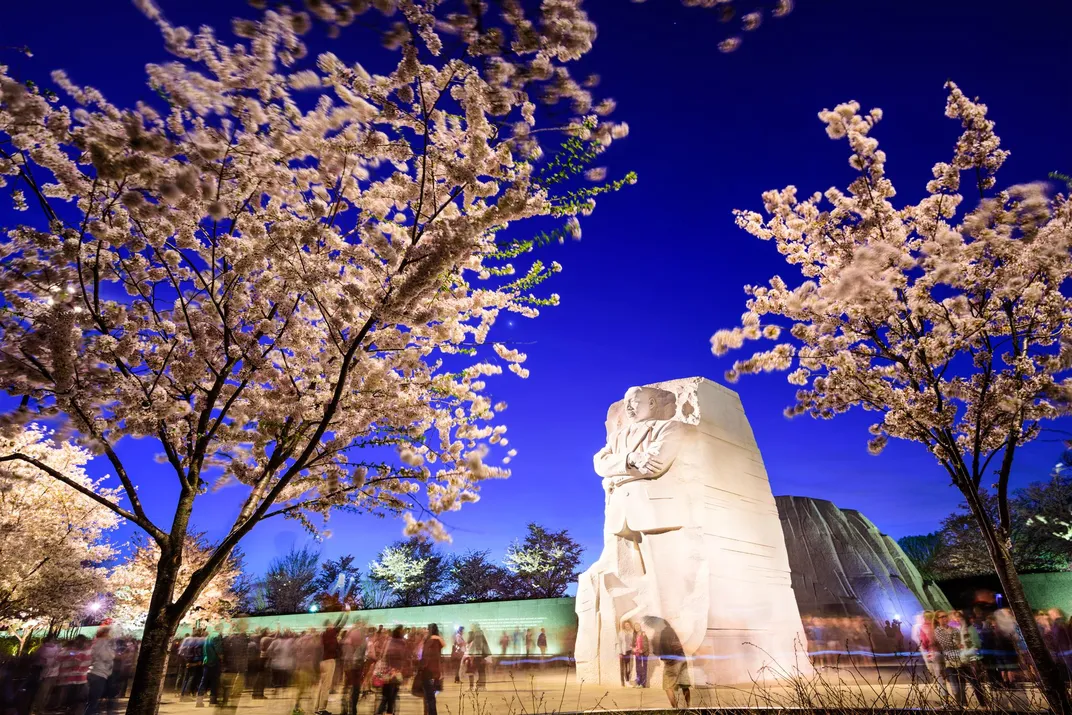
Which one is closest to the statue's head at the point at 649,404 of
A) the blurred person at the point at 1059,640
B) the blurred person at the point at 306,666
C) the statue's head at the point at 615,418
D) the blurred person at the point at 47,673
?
the statue's head at the point at 615,418

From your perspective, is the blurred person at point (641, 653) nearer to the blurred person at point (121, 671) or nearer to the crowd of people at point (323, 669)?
the crowd of people at point (323, 669)

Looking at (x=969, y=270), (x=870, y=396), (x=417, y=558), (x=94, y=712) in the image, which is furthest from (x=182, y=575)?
(x=969, y=270)

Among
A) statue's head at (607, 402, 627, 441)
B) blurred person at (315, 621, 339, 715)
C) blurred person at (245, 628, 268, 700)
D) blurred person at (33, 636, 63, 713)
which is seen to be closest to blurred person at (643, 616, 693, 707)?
statue's head at (607, 402, 627, 441)

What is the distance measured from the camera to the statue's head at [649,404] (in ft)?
35.0

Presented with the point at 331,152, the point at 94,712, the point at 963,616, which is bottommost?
the point at 94,712

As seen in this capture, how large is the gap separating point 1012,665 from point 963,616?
2.29 ft

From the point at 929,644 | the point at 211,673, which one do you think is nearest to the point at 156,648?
the point at 211,673

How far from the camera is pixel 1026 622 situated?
5.28 meters

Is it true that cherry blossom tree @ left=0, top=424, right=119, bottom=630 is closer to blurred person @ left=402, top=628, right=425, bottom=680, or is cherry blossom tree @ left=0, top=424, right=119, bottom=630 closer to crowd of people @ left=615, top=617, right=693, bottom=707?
blurred person @ left=402, top=628, right=425, bottom=680

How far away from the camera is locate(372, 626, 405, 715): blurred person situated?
6479 millimetres

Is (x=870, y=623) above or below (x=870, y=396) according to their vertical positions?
below

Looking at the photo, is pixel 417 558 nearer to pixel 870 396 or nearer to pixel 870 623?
pixel 870 623

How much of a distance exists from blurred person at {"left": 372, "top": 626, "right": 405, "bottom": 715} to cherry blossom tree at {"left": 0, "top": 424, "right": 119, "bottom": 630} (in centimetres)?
879

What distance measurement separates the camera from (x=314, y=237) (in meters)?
4.99
